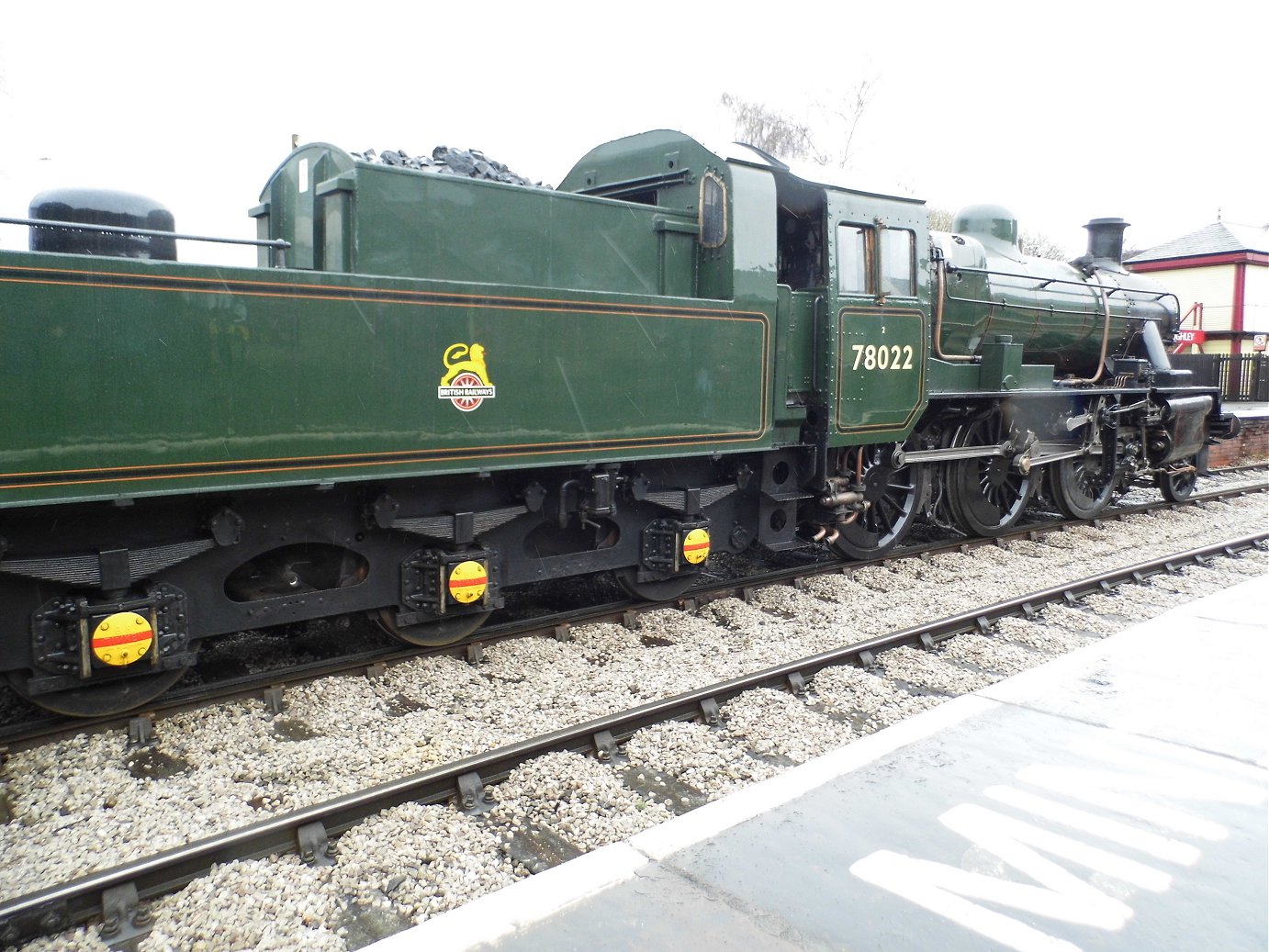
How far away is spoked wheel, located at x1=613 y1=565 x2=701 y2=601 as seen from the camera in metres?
6.23

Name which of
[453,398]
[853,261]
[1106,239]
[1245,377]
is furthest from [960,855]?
[1245,377]

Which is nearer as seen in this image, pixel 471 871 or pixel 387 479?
pixel 471 871

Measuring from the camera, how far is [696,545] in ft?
20.1

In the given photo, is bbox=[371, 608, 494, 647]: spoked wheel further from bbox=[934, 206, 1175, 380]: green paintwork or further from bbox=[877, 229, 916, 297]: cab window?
bbox=[934, 206, 1175, 380]: green paintwork

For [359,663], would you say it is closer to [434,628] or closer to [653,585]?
[434,628]

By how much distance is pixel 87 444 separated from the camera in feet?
12.0

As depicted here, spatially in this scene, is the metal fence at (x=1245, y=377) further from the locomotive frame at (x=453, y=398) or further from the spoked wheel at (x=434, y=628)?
the spoked wheel at (x=434, y=628)

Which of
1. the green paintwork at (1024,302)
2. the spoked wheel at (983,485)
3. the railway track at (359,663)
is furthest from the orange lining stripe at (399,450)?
the spoked wheel at (983,485)

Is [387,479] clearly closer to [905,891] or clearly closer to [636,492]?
[636,492]

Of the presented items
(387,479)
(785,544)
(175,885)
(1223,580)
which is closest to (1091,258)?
(1223,580)

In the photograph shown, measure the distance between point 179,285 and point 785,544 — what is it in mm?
4553

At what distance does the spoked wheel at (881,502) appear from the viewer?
7477 mm

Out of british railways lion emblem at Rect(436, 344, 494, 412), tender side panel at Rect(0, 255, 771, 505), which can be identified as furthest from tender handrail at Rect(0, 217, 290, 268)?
british railways lion emblem at Rect(436, 344, 494, 412)

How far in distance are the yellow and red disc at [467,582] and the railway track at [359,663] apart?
1.03 ft
